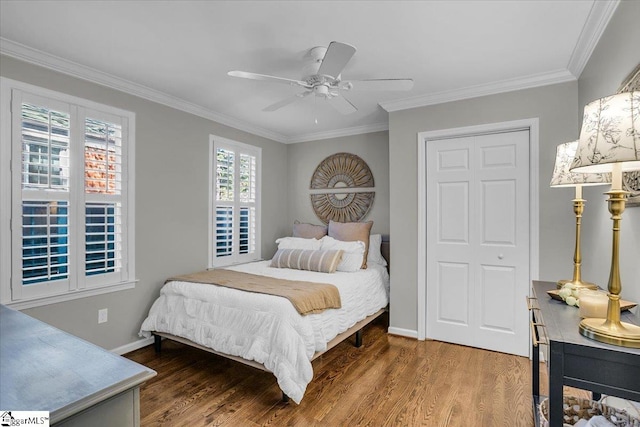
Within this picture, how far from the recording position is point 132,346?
3.18 meters

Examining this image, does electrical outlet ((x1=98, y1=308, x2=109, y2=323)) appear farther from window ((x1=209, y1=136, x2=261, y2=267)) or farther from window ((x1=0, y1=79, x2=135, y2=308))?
window ((x1=209, y1=136, x2=261, y2=267))

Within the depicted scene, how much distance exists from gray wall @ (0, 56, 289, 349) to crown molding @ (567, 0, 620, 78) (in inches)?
139

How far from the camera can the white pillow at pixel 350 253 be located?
3750 mm

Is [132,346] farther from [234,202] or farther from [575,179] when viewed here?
[575,179]

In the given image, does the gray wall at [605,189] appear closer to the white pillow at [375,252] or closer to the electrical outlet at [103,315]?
the white pillow at [375,252]

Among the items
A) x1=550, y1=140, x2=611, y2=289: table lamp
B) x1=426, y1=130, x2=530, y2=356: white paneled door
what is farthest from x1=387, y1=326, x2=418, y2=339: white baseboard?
x1=550, y1=140, x2=611, y2=289: table lamp

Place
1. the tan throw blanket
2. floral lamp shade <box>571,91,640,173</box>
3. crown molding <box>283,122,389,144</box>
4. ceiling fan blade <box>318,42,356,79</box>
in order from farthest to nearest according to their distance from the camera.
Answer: crown molding <box>283,122,389,144</box>
the tan throw blanket
ceiling fan blade <box>318,42,356,79</box>
floral lamp shade <box>571,91,640,173</box>

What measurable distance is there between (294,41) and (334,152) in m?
2.60

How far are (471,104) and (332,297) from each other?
228 cm

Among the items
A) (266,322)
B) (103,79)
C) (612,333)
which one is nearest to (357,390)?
(266,322)

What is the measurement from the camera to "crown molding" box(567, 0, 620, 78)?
1940mm

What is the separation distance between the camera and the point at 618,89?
1855 mm

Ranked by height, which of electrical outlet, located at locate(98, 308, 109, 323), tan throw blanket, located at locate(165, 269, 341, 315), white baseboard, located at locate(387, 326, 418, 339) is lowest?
white baseboard, located at locate(387, 326, 418, 339)

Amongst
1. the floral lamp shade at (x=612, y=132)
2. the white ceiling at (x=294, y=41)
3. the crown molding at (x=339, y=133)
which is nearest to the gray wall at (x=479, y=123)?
the white ceiling at (x=294, y=41)
